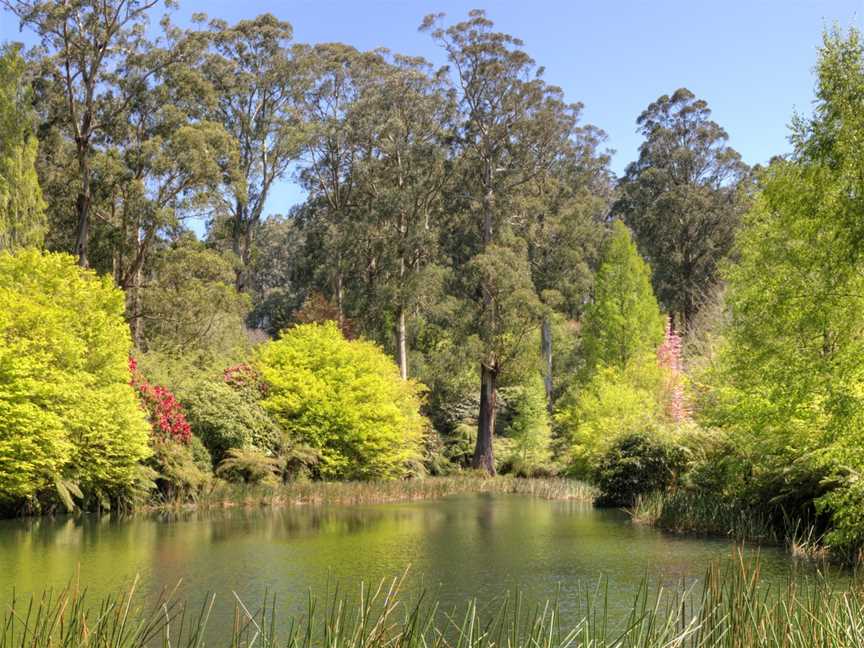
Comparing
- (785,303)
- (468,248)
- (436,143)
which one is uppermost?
(436,143)

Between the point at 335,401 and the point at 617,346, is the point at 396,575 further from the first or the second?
the point at 617,346

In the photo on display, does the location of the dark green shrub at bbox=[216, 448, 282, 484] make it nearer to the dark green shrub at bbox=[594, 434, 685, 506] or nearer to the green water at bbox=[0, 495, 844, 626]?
the green water at bbox=[0, 495, 844, 626]

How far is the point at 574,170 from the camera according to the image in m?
40.3

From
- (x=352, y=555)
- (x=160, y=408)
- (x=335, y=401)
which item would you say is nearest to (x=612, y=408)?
(x=335, y=401)

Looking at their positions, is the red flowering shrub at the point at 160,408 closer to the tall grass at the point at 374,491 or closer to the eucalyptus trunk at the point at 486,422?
the tall grass at the point at 374,491

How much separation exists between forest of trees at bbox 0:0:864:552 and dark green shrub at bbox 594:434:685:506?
7 cm

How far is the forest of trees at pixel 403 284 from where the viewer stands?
1538 cm

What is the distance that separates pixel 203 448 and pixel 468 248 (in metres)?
15.7

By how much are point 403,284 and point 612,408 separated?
908 cm

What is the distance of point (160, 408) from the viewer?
23000 millimetres

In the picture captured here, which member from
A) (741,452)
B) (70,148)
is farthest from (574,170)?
(741,452)

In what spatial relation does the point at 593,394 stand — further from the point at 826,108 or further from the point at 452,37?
the point at 826,108

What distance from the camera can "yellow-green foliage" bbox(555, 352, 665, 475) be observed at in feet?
88.7

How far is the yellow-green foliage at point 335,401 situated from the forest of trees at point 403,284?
100 mm
